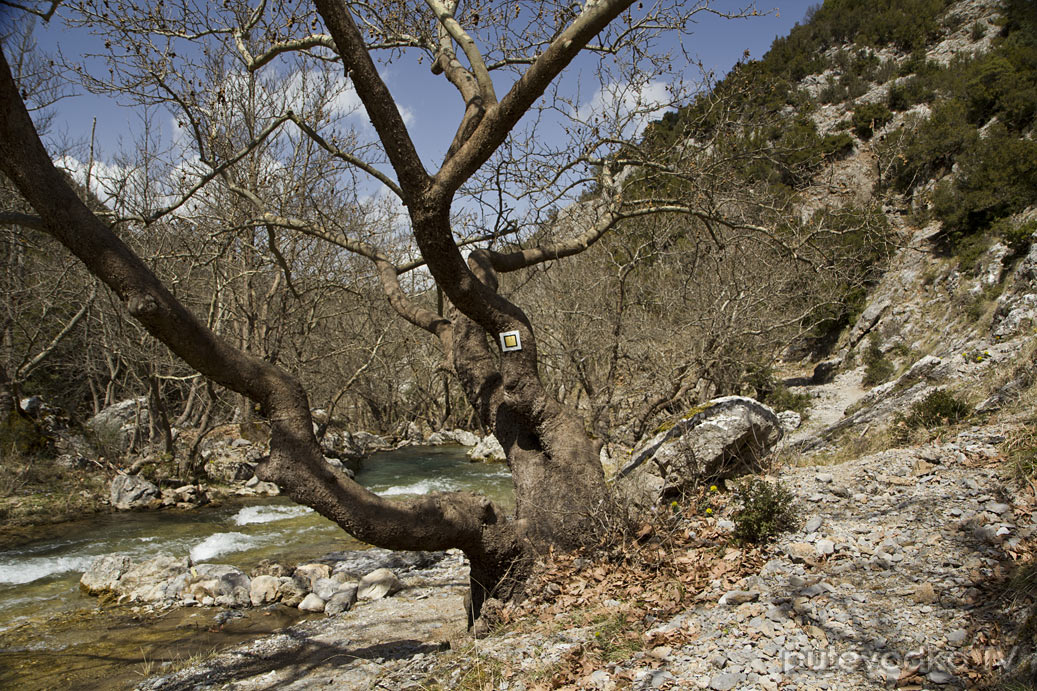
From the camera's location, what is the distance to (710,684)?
288 cm

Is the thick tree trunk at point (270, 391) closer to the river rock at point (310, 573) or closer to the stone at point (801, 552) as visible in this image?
the stone at point (801, 552)

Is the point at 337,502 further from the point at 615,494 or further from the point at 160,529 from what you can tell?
the point at 160,529

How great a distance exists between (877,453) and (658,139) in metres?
4.08

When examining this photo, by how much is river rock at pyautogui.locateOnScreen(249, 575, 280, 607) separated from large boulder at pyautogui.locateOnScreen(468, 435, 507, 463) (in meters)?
8.98

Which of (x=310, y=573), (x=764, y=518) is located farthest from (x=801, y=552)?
(x=310, y=573)

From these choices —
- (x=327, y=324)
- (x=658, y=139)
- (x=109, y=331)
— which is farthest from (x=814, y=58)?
(x=109, y=331)

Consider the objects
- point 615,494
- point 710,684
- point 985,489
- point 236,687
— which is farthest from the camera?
point 615,494

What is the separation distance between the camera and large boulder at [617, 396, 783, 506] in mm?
6016

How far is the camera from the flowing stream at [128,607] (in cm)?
534

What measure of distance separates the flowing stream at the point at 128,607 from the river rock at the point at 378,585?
0.74 metres

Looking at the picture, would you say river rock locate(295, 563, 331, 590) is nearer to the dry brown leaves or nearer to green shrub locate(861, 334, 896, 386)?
the dry brown leaves

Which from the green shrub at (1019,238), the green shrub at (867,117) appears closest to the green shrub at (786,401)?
the green shrub at (1019,238)

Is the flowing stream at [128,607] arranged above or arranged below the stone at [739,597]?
below

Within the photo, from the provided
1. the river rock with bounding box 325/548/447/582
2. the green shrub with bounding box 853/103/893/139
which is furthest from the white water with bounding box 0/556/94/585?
the green shrub with bounding box 853/103/893/139
